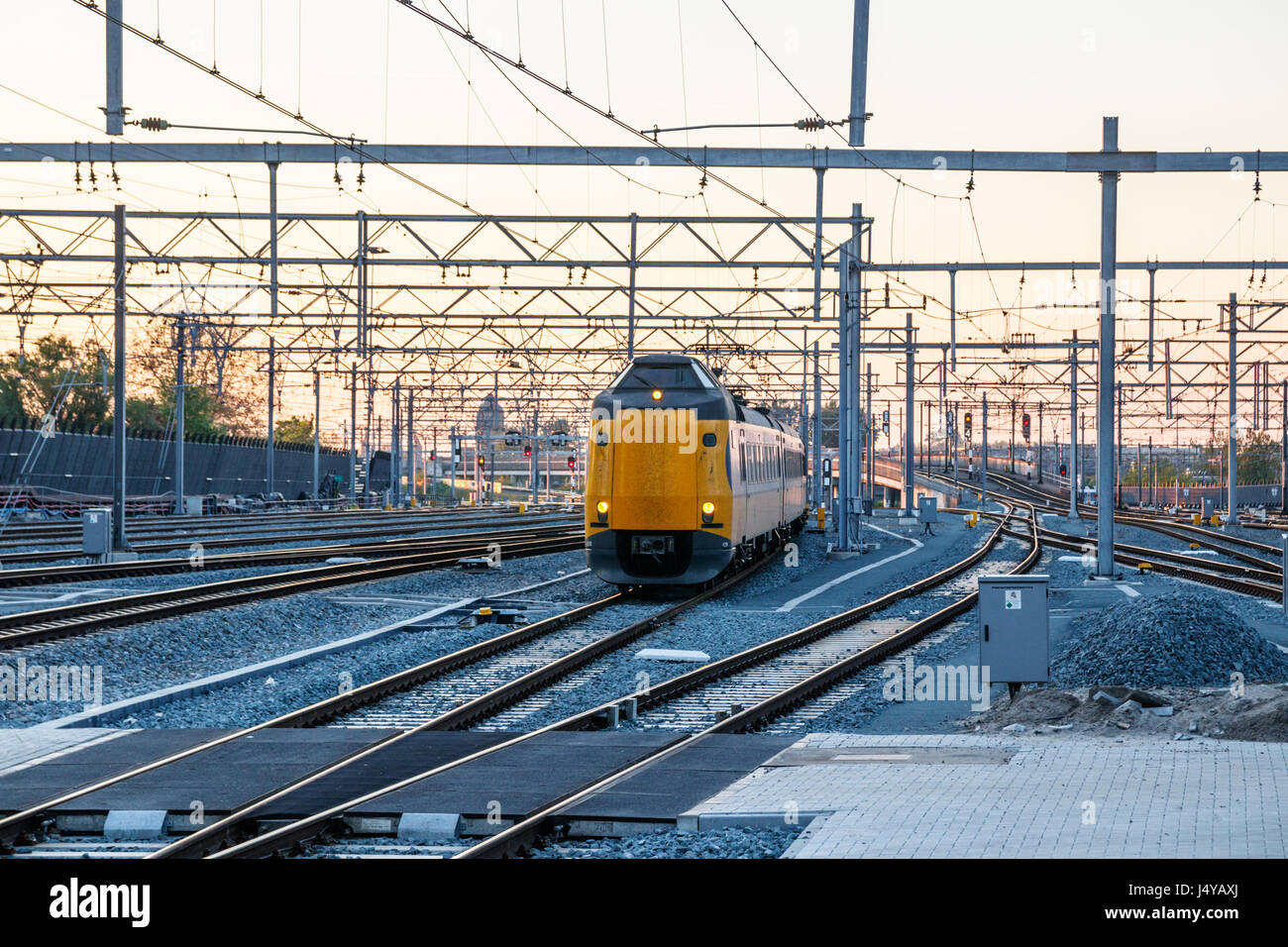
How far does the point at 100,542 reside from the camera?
27.5 m

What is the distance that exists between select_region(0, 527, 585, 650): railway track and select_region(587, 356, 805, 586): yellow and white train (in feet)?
16.0

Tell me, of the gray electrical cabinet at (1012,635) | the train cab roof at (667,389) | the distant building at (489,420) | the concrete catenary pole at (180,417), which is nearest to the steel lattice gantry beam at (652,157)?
the train cab roof at (667,389)

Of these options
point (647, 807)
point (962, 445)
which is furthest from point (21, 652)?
point (962, 445)

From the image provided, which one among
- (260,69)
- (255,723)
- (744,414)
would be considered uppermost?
(260,69)

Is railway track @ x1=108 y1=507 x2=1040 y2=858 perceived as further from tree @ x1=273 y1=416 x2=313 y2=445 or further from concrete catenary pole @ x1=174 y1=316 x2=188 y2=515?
tree @ x1=273 y1=416 x2=313 y2=445

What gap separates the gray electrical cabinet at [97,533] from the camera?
89.4 feet

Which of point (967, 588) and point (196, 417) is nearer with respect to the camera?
point (967, 588)

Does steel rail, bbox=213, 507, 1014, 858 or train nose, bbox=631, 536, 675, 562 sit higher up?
train nose, bbox=631, 536, 675, 562

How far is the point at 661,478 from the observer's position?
23234mm

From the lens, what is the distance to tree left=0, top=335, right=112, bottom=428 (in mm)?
74750

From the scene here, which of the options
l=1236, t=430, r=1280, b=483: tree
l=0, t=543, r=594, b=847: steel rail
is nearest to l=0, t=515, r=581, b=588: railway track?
l=0, t=543, r=594, b=847: steel rail
